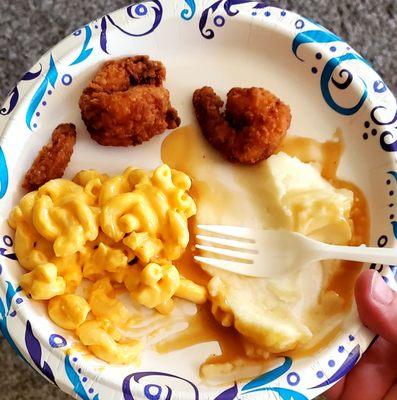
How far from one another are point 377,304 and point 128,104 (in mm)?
601

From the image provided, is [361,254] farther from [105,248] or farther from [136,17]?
[136,17]

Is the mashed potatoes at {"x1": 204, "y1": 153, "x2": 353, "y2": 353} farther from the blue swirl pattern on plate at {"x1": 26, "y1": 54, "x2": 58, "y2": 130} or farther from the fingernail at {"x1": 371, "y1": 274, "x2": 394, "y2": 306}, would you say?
the blue swirl pattern on plate at {"x1": 26, "y1": 54, "x2": 58, "y2": 130}

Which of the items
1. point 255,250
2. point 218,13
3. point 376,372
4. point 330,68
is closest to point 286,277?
point 255,250

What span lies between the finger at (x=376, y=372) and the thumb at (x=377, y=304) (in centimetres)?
14

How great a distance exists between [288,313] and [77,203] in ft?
1.49

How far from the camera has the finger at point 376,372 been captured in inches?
48.3

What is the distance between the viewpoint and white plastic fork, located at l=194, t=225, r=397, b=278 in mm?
1118

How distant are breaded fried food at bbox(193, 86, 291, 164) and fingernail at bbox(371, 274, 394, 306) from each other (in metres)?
0.32

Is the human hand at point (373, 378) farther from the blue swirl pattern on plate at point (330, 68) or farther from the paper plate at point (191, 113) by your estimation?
the blue swirl pattern on plate at point (330, 68)

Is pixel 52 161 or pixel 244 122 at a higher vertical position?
pixel 244 122

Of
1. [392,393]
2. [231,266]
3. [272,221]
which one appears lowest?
[392,393]

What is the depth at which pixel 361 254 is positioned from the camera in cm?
107

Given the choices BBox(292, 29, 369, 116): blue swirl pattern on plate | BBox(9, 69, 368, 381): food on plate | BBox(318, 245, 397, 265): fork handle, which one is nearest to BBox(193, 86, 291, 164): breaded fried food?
BBox(9, 69, 368, 381): food on plate

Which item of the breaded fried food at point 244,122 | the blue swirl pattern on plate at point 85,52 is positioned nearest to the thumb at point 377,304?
the breaded fried food at point 244,122
